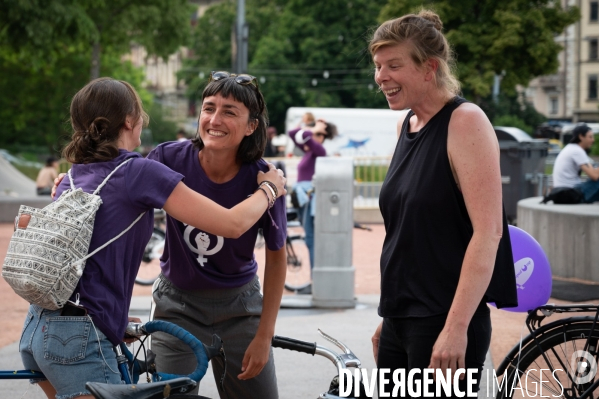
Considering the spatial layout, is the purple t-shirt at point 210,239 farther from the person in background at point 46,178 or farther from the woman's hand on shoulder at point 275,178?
the person in background at point 46,178

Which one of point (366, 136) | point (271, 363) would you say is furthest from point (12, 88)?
point (271, 363)

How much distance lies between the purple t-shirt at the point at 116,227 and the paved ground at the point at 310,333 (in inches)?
118

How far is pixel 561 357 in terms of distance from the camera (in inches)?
140

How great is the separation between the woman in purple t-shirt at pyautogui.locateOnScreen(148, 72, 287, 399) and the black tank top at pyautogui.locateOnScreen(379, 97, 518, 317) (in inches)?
22.1

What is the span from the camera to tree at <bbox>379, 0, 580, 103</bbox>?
114 feet

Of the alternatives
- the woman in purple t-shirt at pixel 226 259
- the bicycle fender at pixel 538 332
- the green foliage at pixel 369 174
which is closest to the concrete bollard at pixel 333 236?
the bicycle fender at pixel 538 332

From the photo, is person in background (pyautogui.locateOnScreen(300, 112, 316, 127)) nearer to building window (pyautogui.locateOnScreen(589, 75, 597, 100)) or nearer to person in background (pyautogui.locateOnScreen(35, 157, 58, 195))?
person in background (pyautogui.locateOnScreen(35, 157, 58, 195))

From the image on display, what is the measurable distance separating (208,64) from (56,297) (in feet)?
201

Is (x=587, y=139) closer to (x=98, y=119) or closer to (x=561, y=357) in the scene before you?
(x=561, y=357)

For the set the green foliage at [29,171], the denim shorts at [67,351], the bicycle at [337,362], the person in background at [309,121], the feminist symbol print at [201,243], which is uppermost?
the person in background at [309,121]

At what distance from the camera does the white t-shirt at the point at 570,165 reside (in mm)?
12281

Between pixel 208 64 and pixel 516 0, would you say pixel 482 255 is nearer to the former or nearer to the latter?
pixel 516 0

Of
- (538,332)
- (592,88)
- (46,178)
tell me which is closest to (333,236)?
(538,332)

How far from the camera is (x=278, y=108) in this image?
5384cm
